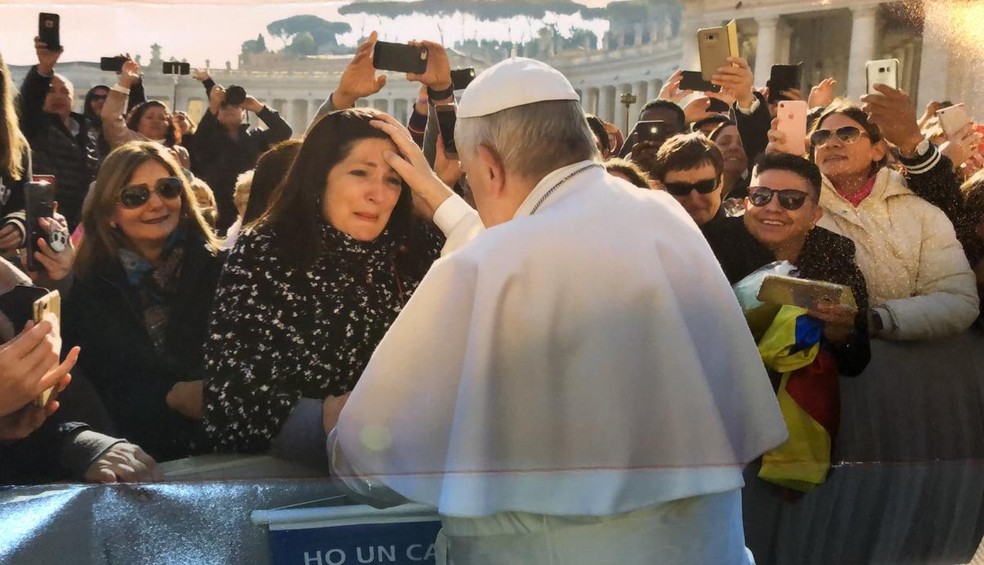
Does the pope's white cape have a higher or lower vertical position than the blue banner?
higher

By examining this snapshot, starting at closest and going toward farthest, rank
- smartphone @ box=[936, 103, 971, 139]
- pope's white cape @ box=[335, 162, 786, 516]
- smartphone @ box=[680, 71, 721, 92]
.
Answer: pope's white cape @ box=[335, 162, 786, 516], smartphone @ box=[680, 71, 721, 92], smartphone @ box=[936, 103, 971, 139]

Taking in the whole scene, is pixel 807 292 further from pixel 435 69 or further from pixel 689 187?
pixel 435 69

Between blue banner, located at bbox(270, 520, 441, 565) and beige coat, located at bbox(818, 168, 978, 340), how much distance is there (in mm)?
1180

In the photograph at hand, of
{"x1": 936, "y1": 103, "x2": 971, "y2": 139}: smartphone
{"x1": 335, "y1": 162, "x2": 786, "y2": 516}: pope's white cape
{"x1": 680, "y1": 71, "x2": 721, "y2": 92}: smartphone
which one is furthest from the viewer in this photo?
{"x1": 936, "y1": 103, "x2": 971, "y2": 139}: smartphone

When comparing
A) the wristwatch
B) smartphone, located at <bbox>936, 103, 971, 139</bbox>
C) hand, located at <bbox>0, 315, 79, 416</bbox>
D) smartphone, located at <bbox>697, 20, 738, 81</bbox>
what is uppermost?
smartphone, located at <bbox>697, 20, 738, 81</bbox>

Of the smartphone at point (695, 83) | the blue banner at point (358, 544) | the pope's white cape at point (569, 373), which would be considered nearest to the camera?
the pope's white cape at point (569, 373)

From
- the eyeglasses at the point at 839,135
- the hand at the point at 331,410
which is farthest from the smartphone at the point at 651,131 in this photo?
the hand at the point at 331,410

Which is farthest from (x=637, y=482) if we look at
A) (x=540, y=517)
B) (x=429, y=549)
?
(x=429, y=549)

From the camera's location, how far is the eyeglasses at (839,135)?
206 centimetres

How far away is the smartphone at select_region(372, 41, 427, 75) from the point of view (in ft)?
6.24

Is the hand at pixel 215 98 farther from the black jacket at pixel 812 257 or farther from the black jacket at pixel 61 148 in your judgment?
the black jacket at pixel 812 257

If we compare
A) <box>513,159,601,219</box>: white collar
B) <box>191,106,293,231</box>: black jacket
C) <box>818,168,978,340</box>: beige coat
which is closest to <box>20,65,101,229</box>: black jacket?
<box>191,106,293,231</box>: black jacket

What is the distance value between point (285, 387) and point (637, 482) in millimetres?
784

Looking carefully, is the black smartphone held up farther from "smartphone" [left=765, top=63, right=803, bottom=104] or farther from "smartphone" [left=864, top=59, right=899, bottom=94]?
"smartphone" [left=864, top=59, right=899, bottom=94]
